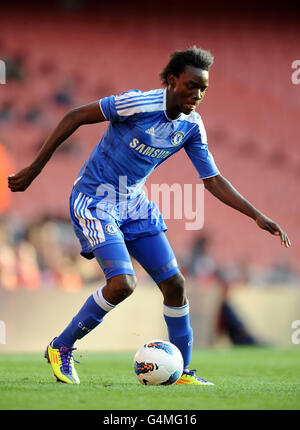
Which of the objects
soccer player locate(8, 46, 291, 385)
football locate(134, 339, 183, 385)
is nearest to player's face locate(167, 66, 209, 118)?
soccer player locate(8, 46, 291, 385)

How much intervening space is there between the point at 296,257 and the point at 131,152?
12.3 m

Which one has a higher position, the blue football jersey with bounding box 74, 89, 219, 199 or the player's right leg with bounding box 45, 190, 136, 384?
the blue football jersey with bounding box 74, 89, 219, 199

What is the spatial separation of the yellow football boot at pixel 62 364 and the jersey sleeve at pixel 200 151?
5.48ft

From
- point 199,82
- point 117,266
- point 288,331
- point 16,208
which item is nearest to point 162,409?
point 117,266

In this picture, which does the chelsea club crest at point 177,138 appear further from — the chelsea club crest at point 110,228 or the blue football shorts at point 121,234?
the chelsea club crest at point 110,228

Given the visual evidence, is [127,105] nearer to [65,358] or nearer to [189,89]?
[189,89]

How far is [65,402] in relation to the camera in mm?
4270

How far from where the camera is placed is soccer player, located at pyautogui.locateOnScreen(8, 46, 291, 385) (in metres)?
5.27

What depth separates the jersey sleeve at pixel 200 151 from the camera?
5.71m

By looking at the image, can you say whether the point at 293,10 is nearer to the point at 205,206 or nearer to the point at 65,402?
the point at 205,206

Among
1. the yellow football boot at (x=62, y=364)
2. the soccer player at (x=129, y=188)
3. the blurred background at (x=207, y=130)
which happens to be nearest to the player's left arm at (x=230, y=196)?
the soccer player at (x=129, y=188)

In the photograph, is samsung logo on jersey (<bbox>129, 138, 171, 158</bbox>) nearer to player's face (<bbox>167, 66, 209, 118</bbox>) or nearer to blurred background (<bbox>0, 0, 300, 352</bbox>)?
player's face (<bbox>167, 66, 209, 118</bbox>)

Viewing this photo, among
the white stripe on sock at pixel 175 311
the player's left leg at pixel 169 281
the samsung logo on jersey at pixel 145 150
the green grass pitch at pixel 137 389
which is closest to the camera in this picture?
the green grass pitch at pixel 137 389
